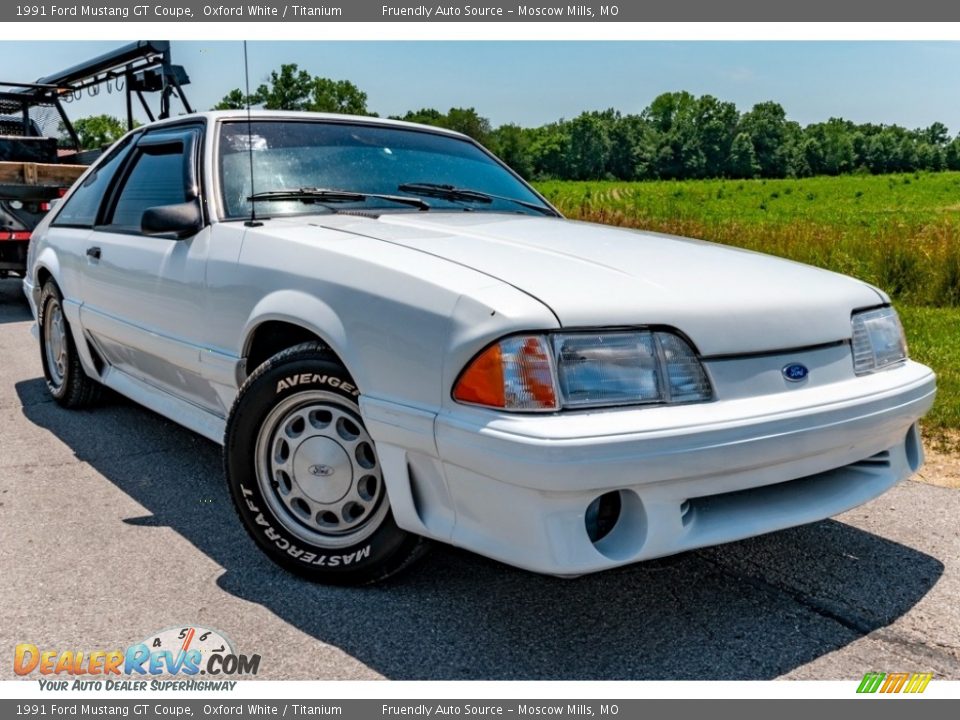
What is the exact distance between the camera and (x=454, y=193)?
3.82m

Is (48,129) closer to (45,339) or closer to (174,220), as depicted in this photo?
(45,339)

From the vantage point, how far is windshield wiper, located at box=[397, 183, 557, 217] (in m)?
3.72

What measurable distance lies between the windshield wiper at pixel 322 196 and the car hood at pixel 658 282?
8.4 inches

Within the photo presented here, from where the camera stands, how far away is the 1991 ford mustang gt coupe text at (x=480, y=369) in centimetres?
225

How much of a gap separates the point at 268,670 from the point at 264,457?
2.51 feet

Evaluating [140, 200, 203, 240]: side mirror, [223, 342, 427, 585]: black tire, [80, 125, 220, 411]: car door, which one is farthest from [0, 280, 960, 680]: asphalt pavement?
[140, 200, 203, 240]: side mirror

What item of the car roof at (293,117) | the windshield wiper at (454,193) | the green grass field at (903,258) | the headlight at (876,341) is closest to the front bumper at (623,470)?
the headlight at (876,341)

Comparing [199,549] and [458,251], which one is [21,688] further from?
[458,251]

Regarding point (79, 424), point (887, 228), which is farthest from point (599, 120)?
point (79, 424)

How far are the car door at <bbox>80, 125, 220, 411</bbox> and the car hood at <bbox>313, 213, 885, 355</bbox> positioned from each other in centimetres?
62

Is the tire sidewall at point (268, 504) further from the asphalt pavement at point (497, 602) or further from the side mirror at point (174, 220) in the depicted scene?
the side mirror at point (174, 220)

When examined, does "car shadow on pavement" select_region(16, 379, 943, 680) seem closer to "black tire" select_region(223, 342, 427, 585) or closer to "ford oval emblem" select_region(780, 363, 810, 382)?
"black tire" select_region(223, 342, 427, 585)

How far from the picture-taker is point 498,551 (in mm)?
2307

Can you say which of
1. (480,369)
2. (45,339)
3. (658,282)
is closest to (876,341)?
(658,282)
